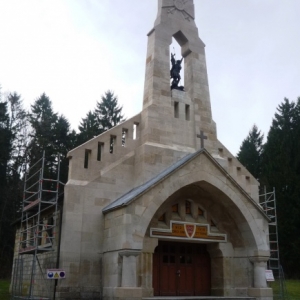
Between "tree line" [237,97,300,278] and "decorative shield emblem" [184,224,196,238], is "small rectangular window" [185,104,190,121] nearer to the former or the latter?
"decorative shield emblem" [184,224,196,238]

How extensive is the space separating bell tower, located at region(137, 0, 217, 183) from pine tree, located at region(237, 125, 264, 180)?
28.8 m

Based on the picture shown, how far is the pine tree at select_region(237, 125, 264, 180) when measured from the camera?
47.2 m

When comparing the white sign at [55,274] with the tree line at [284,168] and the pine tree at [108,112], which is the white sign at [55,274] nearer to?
the tree line at [284,168]

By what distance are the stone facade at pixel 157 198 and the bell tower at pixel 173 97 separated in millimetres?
47

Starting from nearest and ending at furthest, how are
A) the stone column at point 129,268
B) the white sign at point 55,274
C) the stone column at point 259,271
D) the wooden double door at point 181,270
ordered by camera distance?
the stone column at point 129,268 < the white sign at point 55,274 < the stone column at point 259,271 < the wooden double door at point 181,270

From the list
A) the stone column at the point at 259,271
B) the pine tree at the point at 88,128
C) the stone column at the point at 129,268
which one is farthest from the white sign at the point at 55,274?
the pine tree at the point at 88,128

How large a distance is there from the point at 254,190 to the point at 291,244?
16.7m

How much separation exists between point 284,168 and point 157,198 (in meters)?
26.8

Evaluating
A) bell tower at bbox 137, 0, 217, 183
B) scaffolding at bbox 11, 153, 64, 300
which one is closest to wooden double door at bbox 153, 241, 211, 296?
bell tower at bbox 137, 0, 217, 183

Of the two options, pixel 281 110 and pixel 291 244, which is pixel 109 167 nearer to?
pixel 291 244

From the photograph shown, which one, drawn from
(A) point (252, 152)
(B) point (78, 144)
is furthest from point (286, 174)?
(B) point (78, 144)

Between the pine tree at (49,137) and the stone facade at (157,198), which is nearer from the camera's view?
the stone facade at (157,198)

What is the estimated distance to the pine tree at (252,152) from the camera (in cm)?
4722

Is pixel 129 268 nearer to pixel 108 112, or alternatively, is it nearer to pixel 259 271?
pixel 259 271
